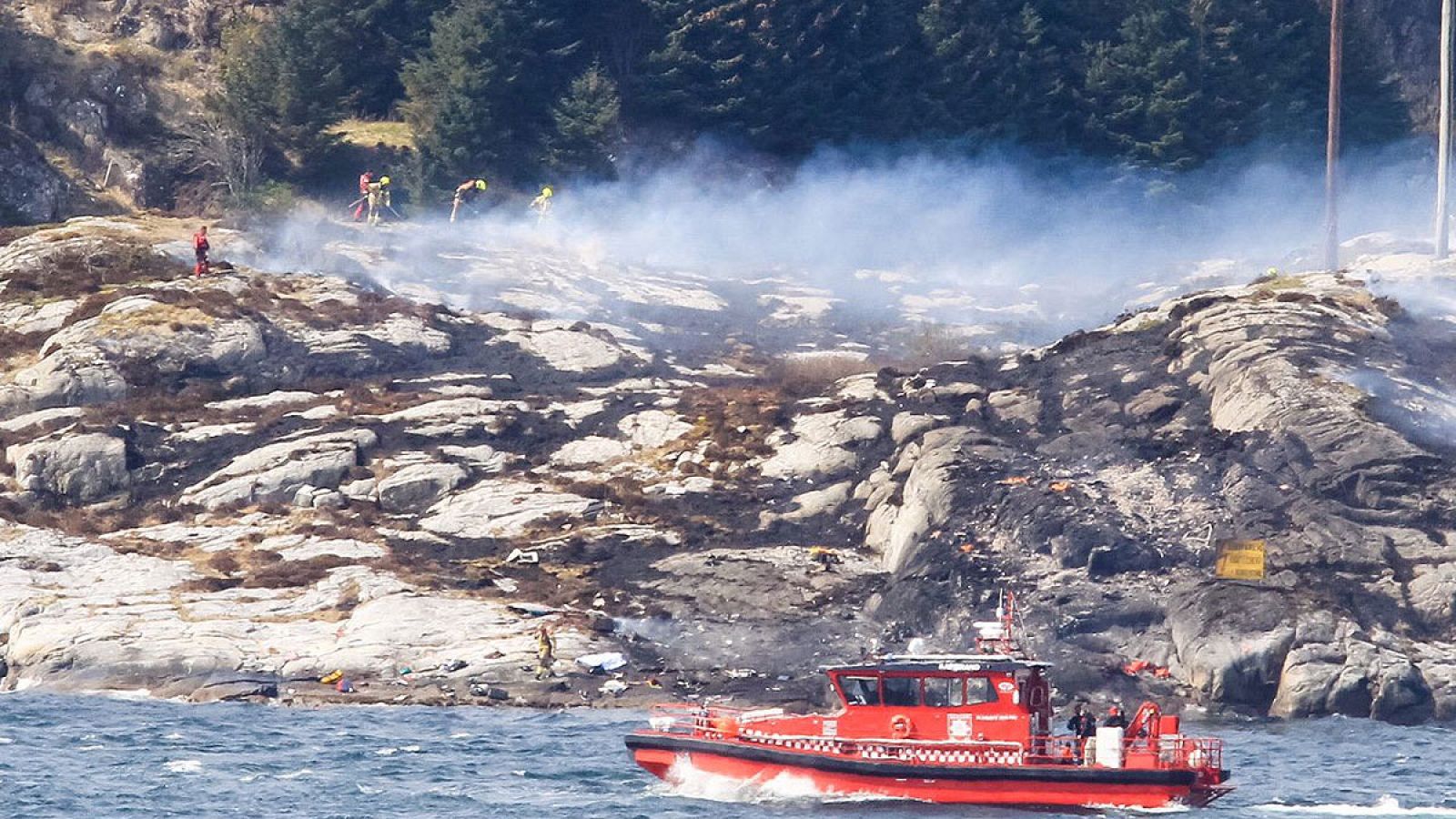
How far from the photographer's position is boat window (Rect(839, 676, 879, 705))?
157 ft

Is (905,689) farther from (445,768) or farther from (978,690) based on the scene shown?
(445,768)

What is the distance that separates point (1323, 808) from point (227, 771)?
2313 centimetres

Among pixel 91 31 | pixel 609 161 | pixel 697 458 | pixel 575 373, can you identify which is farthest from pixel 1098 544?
pixel 91 31

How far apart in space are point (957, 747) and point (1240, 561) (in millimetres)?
19618

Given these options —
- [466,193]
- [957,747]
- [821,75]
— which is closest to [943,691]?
[957,747]

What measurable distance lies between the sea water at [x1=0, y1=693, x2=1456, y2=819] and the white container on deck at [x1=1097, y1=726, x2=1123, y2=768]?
1909 millimetres

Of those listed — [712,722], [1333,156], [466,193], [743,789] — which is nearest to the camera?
[743,789]

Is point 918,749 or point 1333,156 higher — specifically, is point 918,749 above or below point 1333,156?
below

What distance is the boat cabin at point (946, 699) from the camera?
46.8 m

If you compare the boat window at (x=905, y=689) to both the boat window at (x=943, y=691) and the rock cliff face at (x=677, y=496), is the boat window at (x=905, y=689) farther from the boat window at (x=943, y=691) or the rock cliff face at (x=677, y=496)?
the rock cliff face at (x=677, y=496)

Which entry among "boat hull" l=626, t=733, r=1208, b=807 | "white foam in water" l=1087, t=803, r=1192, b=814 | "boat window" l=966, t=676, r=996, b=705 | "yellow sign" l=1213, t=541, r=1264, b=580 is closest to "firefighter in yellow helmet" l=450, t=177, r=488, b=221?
"yellow sign" l=1213, t=541, r=1264, b=580

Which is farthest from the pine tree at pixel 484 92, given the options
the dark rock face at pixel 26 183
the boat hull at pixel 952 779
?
the boat hull at pixel 952 779

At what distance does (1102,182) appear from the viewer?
111m

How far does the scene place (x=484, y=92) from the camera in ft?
328
